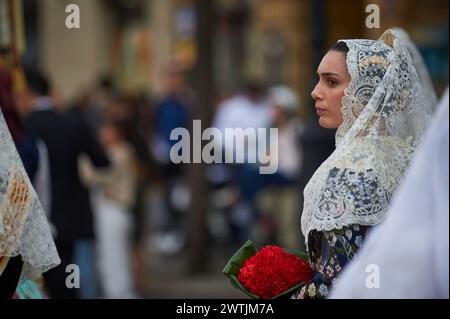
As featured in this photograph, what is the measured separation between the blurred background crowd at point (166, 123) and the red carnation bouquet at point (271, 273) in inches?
65.6

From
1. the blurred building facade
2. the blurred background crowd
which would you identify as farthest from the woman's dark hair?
the blurred building facade

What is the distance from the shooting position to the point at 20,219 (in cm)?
410

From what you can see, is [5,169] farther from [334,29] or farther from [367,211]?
[334,29]

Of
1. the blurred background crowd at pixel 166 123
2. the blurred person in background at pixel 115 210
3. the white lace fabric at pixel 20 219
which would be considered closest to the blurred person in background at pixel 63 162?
the blurred background crowd at pixel 166 123

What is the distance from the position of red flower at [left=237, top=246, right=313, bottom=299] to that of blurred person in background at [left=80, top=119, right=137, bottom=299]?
559 cm

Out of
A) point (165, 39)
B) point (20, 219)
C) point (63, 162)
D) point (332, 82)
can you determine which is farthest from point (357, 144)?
point (165, 39)

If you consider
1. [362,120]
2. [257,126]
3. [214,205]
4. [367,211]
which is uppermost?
[362,120]

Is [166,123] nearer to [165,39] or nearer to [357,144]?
[165,39]

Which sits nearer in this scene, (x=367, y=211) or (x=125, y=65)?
(x=367, y=211)

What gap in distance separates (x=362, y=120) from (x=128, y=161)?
606cm

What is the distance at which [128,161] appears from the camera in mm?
9789

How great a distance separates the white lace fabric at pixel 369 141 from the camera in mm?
3732

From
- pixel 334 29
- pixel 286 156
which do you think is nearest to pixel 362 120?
pixel 286 156

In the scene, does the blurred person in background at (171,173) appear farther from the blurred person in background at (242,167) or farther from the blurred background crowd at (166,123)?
A: the blurred person in background at (242,167)
